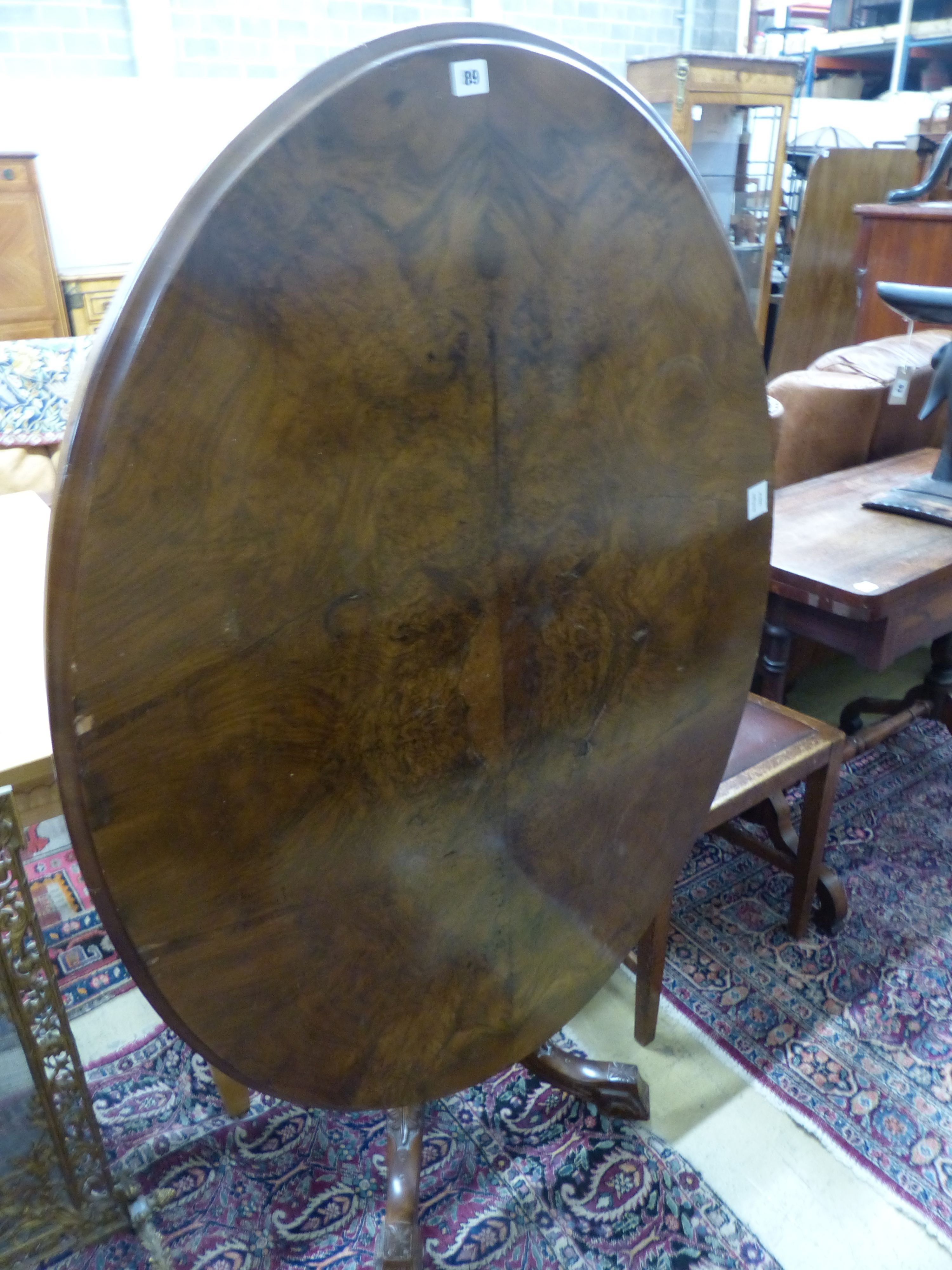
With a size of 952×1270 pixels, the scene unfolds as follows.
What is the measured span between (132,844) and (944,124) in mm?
7048

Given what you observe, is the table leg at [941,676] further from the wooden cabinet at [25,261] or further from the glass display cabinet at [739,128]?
the wooden cabinet at [25,261]

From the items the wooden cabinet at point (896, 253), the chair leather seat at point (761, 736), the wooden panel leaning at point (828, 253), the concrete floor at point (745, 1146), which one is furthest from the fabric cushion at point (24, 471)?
the wooden panel leaning at point (828, 253)

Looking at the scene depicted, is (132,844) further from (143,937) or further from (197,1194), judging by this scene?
(197,1194)

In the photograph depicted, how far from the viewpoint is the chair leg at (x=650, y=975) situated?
1420 mm

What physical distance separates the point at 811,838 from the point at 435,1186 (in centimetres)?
85

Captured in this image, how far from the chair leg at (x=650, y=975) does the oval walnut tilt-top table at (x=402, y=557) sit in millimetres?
450

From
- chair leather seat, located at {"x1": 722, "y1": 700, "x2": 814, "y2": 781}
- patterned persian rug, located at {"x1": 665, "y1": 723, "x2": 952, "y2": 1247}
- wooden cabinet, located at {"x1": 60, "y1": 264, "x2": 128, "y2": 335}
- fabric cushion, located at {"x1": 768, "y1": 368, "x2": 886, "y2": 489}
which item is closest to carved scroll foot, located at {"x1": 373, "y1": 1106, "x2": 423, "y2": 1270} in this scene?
patterned persian rug, located at {"x1": 665, "y1": 723, "x2": 952, "y2": 1247}

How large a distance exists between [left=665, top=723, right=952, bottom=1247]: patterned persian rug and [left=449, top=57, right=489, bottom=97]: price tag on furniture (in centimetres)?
144

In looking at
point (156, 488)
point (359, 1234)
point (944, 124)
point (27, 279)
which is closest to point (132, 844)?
point (156, 488)

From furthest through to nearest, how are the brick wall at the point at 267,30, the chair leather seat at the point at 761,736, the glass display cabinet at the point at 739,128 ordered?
the glass display cabinet at the point at 739,128, the brick wall at the point at 267,30, the chair leather seat at the point at 761,736

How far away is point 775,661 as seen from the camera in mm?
1876

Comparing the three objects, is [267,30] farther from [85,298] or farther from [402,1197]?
[402,1197]

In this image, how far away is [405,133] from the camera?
60 centimetres

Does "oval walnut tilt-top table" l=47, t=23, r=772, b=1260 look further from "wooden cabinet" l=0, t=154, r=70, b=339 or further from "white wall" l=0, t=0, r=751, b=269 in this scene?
"white wall" l=0, t=0, r=751, b=269
